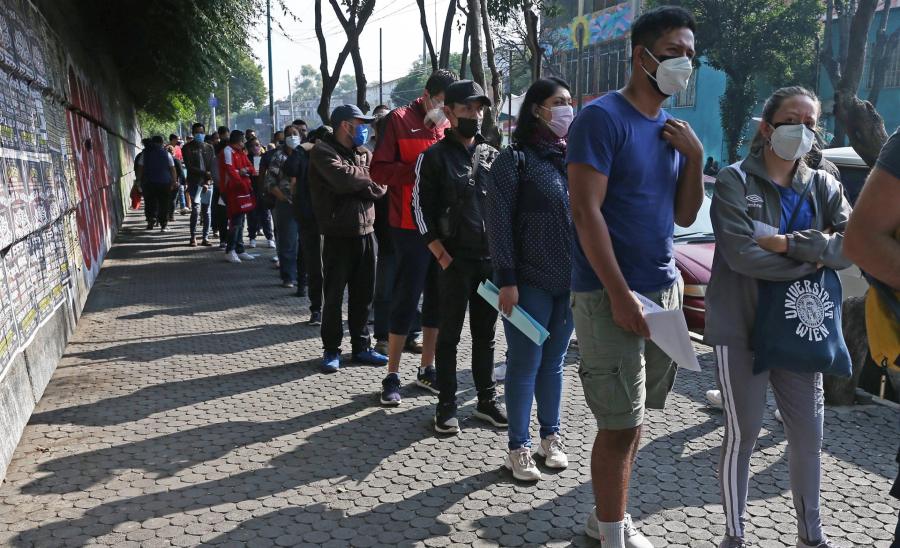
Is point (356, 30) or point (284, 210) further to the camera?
point (356, 30)

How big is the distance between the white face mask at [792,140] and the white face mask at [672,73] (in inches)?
19.1

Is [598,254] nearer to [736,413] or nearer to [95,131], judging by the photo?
[736,413]

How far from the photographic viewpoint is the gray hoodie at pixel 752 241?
8.95 ft

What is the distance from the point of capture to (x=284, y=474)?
3.78 meters

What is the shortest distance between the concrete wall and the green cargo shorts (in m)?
2.96

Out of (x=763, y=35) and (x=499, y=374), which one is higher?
(x=763, y=35)

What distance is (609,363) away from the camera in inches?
107

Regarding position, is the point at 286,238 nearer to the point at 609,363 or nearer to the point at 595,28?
the point at 609,363

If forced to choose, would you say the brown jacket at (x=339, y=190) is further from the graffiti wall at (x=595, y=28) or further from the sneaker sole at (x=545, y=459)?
the graffiti wall at (x=595, y=28)

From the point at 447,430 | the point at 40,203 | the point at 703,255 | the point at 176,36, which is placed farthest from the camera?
the point at 176,36

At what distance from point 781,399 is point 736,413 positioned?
182 millimetres

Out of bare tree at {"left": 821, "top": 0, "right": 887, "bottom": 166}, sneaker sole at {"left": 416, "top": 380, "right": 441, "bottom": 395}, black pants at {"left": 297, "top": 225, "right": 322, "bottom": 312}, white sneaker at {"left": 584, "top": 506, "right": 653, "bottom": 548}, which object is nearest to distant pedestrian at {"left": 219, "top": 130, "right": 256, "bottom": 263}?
black pants at {"left": 297, "top": 225, "right": 322, "bottom": 312}

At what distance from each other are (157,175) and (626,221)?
13513 millimetres

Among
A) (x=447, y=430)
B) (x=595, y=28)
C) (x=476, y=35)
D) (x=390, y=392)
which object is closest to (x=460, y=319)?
(x=447, y=430)
